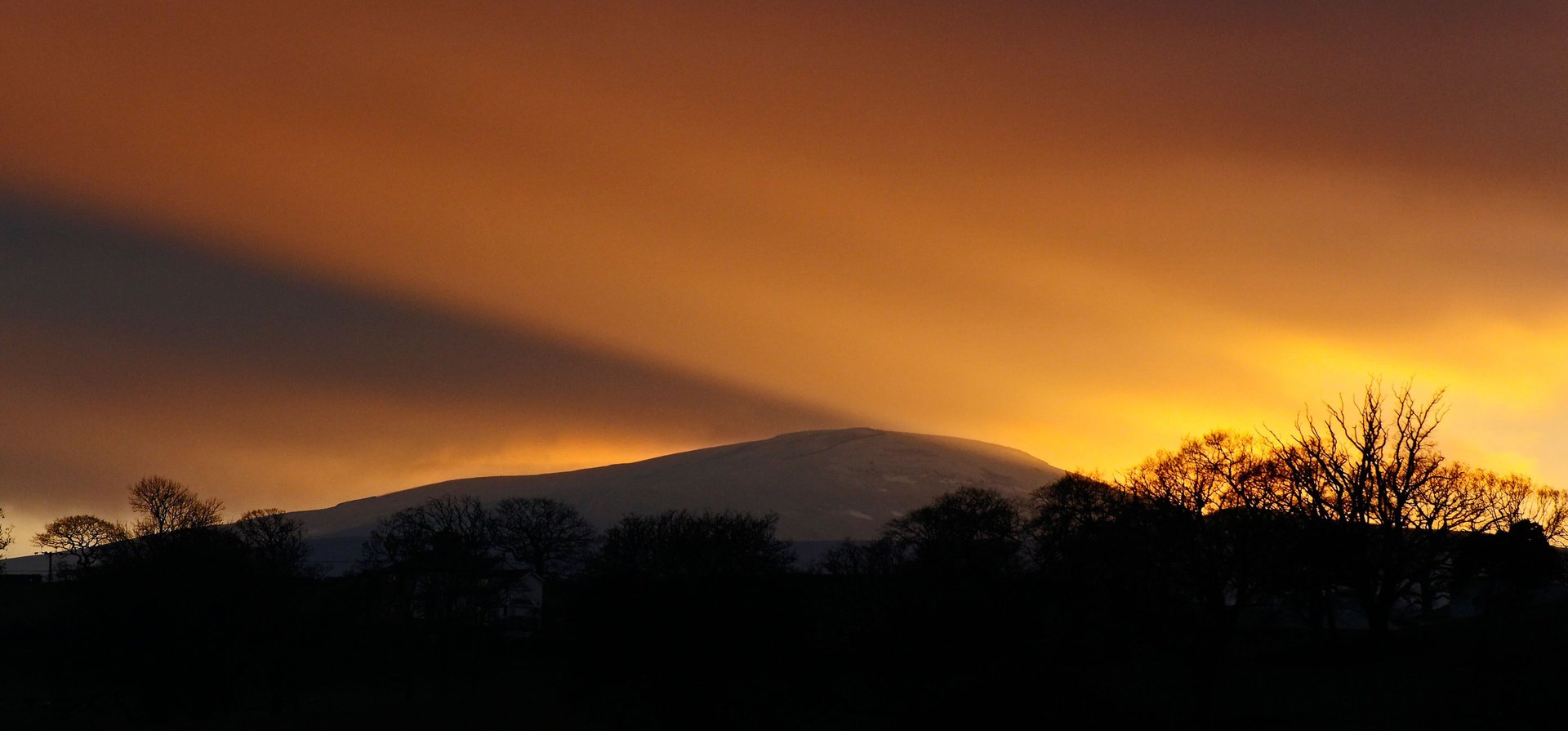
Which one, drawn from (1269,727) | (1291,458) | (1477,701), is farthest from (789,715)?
(1291,458)

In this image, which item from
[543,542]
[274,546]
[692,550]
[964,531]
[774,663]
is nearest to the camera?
[774,663]

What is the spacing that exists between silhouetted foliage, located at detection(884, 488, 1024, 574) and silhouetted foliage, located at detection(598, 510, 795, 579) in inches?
476

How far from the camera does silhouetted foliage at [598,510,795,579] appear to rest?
223 feet

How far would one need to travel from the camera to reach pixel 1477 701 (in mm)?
57219

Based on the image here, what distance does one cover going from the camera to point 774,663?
61.9 meters

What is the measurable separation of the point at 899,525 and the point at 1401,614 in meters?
50.6

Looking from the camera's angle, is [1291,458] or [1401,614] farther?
[1401,614]

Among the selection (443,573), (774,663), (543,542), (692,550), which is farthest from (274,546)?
(774,663)

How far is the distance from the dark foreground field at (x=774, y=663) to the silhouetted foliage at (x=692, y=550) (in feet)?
8.29

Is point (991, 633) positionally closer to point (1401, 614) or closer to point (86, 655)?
point (86, 655)

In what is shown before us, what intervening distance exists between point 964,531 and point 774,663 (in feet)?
169

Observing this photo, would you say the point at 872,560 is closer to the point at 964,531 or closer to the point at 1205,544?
the point at 964,531

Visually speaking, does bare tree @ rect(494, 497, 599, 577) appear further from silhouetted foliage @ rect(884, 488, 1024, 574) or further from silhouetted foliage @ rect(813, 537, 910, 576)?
silhouetted foliage @ rect(884, 488, 1024, 574)

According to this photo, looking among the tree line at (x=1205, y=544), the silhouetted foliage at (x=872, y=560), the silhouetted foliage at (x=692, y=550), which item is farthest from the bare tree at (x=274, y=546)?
the silhouetted foliage at (x=872, y=560)
